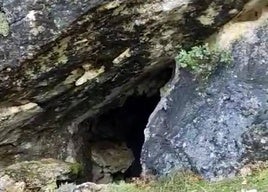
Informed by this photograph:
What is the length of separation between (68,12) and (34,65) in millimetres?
785

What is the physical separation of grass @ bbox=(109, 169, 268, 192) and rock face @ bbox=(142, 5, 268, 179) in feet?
0.44

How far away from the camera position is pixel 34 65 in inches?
243

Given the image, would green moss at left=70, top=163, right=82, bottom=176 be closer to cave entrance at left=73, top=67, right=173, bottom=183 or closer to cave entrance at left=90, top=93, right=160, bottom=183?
cave entrance at left=73, top=67, right=173, bottom=183

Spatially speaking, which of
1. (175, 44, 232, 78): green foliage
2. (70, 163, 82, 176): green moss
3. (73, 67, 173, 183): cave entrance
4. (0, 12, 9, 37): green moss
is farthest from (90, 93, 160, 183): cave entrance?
(0, 12, 9, 37): green moss

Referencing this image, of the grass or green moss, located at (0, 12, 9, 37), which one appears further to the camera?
green moss, located at (0, 12, 9, 37)

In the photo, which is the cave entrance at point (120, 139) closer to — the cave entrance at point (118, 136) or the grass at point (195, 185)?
the cave entrance at point (118, 136)

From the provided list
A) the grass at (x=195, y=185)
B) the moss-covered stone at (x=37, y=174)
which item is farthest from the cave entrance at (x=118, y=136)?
the grass at (x=195, y=185)

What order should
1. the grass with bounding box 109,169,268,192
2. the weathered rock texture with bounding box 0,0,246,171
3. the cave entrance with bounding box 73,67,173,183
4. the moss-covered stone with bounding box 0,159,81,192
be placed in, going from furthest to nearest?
1. the cave entrance with bounding box 73,67,173,183
2. the moss-covered stone with bounding box 0,159,81,192
3. the weathered rock texture with bounding box 0,0,246,171
4. the grass with bounding box 109,169,268,192

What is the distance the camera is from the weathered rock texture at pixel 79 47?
19.1 feet

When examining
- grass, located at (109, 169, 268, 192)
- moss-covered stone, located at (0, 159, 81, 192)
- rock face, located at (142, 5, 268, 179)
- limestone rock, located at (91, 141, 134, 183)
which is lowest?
limestone rock, located at (91, 141, 134, 183)

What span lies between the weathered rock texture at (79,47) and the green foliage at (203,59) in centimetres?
23

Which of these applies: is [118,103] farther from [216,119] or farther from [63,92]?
[216,119]

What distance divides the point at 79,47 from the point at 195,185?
1.96m

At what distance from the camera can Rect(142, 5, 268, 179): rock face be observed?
19.7ft
